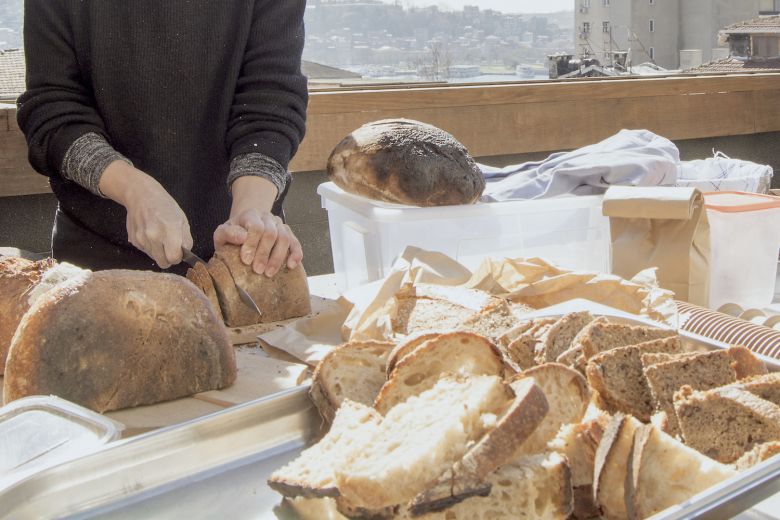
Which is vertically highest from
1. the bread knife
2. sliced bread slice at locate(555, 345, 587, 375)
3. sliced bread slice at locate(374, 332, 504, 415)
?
sliced bread slice at locate(374, 332, 504, 415)

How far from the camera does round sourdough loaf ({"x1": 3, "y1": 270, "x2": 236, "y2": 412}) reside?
1.17 metres

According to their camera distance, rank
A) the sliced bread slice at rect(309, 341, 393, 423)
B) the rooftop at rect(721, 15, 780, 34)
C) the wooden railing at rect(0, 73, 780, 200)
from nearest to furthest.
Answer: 1. the sliced bread slice at rect(309, 341, 393, 423)
2. the wooden railing at rect(0, 73, 780, 200)
3. the rooftop at rect(721, 15, 780, 34)

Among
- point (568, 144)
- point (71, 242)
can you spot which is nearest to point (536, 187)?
point (71, 242)

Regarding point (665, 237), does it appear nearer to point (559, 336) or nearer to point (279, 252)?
point (559, 336)

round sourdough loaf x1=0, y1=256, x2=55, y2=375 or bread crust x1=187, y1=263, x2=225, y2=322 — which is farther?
bread crust x1=187, y1=263, x2=225, y2=322

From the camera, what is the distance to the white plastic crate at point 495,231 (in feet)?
5.73

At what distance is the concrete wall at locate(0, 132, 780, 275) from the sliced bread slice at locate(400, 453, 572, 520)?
8.11ft

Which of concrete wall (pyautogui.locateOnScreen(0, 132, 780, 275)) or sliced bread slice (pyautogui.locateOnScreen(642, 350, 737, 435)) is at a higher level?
sliced bread slice (pyautogui.locateOnScreen(642, 350, 737, 435))

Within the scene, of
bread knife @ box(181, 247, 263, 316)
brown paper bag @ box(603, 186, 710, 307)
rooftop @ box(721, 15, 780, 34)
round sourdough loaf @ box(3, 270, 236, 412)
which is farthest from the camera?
rooftop @ box(721, 15, 780, 34)

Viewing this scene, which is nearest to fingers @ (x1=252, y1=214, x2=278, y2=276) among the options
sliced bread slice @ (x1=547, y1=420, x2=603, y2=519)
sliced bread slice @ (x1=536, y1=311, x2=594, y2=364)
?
sliced bread slice @ (x1=536, y1=311, x2=594, y2=364)

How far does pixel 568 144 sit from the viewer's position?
3643 millimetres

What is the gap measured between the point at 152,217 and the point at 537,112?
7.43 ft

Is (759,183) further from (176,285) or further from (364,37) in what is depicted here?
(364,37)

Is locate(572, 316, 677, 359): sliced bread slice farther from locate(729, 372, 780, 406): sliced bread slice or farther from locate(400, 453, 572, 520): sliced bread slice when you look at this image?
locate(400, 453, 572, 520): sliced bread slice
